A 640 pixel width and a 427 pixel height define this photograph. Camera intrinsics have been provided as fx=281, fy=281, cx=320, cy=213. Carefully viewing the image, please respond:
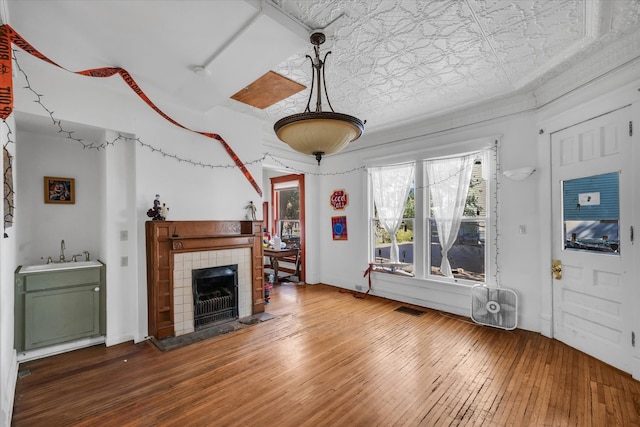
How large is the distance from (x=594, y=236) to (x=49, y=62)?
16.2 ft

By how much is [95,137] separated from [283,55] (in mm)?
2482


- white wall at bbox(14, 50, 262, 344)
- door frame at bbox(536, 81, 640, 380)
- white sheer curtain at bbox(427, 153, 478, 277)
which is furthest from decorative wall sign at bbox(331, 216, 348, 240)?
door frame at bbox(536, 81, 640, 380)

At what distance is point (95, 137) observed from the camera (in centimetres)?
323

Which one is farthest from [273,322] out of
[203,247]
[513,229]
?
[513,229]

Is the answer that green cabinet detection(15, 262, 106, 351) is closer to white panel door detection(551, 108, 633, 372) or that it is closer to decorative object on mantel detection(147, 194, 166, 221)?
decorative object on mantel detection(147, 194, 166, 221)

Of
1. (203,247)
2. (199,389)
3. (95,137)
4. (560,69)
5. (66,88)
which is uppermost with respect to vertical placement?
(560,69)

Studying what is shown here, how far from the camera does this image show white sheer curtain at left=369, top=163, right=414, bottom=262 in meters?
4.63

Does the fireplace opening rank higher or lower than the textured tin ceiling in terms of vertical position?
lower

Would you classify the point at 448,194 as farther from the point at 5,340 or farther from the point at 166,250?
the point at 5,340

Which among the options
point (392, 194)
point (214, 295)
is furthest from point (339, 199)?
point (214, 295)

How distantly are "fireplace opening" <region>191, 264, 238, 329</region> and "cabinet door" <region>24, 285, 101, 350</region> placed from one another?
3.27ft

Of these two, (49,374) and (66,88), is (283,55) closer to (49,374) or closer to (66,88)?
(66,88)

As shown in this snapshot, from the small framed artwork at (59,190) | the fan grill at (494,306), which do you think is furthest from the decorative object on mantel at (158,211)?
the fan grill at (494,306)

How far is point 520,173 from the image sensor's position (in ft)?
11.1
